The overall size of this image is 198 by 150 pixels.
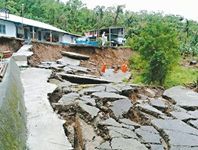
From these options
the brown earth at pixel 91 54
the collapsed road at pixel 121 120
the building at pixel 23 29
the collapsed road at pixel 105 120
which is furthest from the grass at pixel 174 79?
the building at pixel 23 29

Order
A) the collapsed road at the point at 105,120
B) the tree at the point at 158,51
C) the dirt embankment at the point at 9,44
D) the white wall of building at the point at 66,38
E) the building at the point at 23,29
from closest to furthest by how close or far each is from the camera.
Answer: the collapsed road at the point at 105,120
the tree at the point at 158,51
the dirt embankment at the point at 9,44
the building at the point at 23,29
the white wall of building at the point at 66,38

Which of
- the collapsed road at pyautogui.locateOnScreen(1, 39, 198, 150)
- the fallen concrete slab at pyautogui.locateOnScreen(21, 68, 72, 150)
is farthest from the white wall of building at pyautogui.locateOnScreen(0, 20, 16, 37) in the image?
the fallen concrete slab at pyautogui.locateOnScreen(21, 68, 72, 150)

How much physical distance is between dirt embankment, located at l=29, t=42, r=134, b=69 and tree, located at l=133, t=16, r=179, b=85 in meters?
3.55

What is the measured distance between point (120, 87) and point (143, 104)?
1107 mm

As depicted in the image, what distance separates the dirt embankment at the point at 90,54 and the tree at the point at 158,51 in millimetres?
3554

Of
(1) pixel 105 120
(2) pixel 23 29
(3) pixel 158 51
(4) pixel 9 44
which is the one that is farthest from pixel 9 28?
(1) pixel 105 120

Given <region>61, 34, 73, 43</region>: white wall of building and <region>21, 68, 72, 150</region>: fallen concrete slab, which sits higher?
<region>61, 34, 73, 43</region>: white wall of building

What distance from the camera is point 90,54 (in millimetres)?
15297

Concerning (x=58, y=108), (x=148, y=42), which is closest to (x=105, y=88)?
(x=58, y=108)

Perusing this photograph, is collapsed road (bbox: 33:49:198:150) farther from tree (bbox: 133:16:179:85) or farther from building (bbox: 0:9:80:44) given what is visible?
building (bbox: 0:9:80:44)

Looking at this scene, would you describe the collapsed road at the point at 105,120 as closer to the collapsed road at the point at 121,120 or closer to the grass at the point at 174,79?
the collapsed road at the point at 121,120

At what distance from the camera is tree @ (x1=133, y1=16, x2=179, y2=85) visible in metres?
10.1

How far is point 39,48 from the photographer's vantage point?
11.9 metres

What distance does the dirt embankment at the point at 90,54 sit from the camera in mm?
11645
